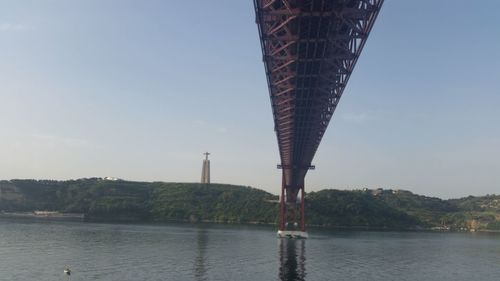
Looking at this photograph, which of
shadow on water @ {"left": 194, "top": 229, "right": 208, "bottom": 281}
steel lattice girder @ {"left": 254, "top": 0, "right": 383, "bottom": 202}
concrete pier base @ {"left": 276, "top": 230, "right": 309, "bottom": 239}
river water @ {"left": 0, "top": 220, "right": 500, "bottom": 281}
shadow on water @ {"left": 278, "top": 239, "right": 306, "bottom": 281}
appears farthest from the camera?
concrete pier base @ {"left": 276, "top": 230, "right": 309, "bottom": 239}

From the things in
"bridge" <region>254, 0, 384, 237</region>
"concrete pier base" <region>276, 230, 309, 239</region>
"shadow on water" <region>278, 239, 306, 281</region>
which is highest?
"bridge" <region>254, 0, 384, 237</region>

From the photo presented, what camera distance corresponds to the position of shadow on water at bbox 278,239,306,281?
2109 inches

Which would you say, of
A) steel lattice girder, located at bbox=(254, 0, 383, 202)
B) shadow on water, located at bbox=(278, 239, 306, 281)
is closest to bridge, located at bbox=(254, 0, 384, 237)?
steel lattice girder, located at bbox=(254, 0, 383, 202)

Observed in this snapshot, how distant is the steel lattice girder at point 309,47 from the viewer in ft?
89.5

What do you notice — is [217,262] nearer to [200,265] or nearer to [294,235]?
[200,265]

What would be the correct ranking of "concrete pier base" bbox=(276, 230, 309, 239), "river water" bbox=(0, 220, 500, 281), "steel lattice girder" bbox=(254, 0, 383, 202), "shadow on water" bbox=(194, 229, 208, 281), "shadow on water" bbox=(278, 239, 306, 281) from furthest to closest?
"concrete pier base" bbox=(276, 230, 309, 239)
"shadow on water" bbox=(278, 239, 306, 281)
"river water" bbox=(0, 220, 500, 281)
"shadow on water" bbox=(194, 229, 208, 281)
"steel lattice girder" bbox=(254, 0, 383, 202)

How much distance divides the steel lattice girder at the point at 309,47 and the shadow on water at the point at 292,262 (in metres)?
19.3

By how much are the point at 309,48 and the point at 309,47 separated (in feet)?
0.63

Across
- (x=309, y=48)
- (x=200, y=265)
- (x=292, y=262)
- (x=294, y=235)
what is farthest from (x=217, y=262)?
(x=294, y=235)

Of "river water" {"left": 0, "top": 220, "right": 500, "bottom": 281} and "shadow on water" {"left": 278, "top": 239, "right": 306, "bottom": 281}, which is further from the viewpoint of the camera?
"shadow on water" {"left": 278, "top": 239, "right": 306, "bottom": 281}

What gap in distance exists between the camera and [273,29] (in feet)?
97.2

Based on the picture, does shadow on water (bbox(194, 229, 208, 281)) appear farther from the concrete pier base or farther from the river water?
the concrete pier base

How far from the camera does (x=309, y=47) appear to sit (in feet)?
107

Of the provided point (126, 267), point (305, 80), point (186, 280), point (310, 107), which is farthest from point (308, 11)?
point (126, 267)
